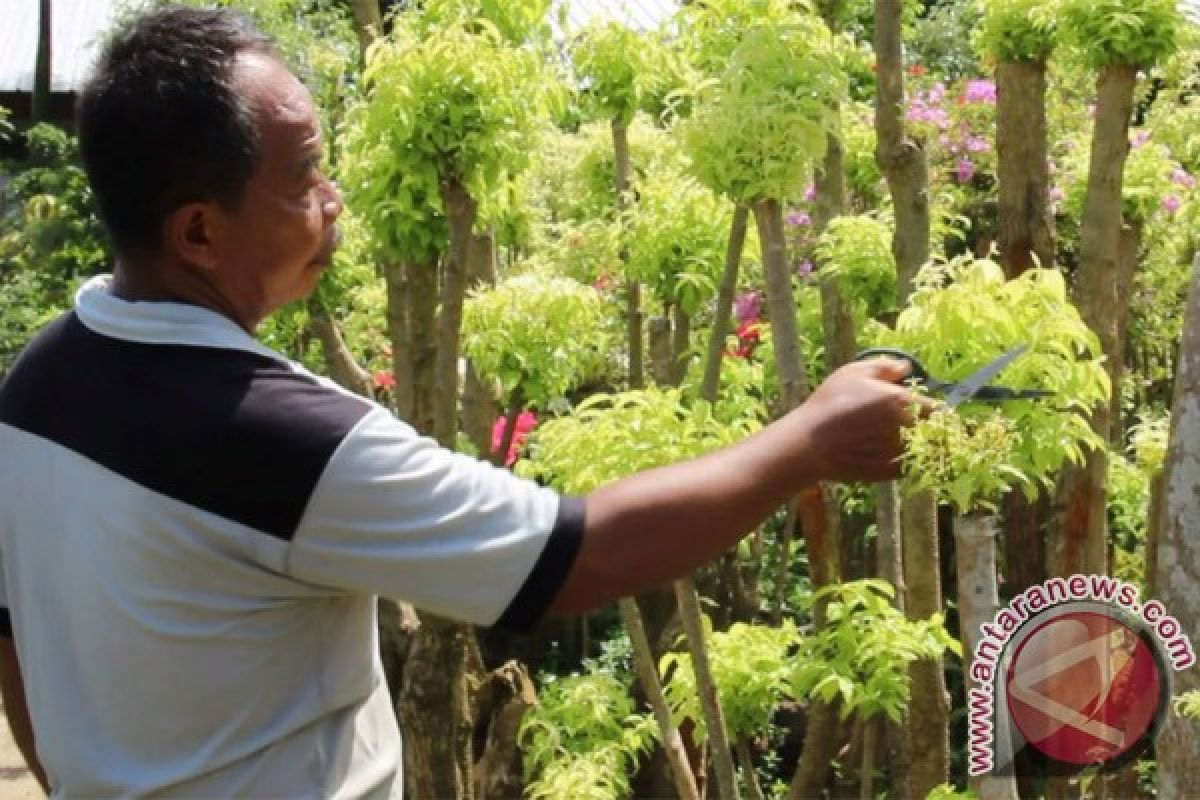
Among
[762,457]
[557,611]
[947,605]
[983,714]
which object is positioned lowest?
[947,605]

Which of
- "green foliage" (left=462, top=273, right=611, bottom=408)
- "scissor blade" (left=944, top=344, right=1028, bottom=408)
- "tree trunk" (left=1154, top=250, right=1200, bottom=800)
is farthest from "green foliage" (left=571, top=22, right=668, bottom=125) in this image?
"scissor blade" (left=944, top=344, right=1028, bottom=408)

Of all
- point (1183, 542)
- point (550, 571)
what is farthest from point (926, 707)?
point (550, 571)

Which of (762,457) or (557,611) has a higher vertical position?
(762,457)

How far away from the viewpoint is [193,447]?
1626 millimetres

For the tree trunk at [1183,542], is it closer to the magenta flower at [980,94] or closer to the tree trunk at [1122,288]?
the tree trunk at [1122,288]

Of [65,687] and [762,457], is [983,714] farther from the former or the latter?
[65,687]

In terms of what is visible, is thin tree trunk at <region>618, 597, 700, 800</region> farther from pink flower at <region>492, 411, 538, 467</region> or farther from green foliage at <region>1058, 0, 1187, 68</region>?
pink flower at <region>492, 411, 538, 467</region>

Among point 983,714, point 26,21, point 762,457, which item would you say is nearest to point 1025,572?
point 983,714

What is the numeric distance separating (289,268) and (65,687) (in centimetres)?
47

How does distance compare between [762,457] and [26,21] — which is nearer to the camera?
[762,457]

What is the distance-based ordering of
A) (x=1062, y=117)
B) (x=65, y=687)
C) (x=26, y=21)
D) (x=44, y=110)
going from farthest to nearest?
(x=26, y=21) < (x=44, y=110) < (x=1062, y=117) < (x=65, y=687)

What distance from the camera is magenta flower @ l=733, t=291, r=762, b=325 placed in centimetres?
654

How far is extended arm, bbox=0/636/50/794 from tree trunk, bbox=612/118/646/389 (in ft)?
10.5

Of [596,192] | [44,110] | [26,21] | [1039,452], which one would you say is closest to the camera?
[1039,452]
